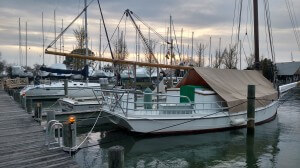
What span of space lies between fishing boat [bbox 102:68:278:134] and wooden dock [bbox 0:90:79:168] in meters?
4.17

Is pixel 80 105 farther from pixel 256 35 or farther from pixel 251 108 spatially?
pixel 256 35

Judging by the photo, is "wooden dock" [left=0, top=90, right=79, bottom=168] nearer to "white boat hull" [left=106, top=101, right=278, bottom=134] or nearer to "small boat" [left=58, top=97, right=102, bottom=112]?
"white boat hull" [left=106, top=101, right=278, bottom=134]

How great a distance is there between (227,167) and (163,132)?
466 cm

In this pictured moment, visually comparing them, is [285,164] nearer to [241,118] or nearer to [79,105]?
[241,118]

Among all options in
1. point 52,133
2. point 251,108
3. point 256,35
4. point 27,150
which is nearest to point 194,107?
point 251,108

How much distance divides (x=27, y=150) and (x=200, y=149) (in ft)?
25.0

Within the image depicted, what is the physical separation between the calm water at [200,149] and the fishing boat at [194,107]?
629 mm

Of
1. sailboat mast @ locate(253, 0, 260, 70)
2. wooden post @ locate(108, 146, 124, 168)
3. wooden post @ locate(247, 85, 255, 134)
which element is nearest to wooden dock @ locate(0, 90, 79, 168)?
wooden post @ locate(108, 146, 124, 168)

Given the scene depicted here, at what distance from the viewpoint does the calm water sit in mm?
12109

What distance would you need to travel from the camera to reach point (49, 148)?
10.1 m

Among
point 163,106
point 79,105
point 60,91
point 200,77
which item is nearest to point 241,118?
point 200,77

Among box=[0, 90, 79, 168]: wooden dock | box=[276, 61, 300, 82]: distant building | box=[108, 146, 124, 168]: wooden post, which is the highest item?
box=[276, 61, 300, 82]: distant building

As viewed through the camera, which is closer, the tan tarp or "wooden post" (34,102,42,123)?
"wooden post" (34,102,42,123)

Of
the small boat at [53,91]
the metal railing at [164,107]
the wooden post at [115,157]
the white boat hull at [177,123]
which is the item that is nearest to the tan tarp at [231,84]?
the metal railing at [164,107]
